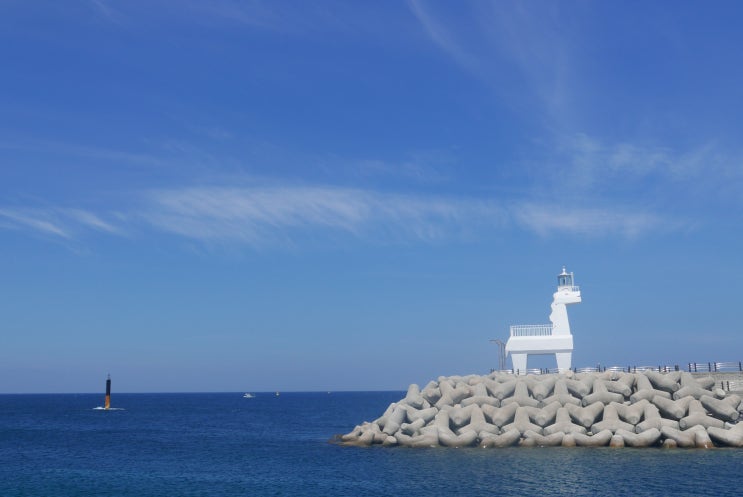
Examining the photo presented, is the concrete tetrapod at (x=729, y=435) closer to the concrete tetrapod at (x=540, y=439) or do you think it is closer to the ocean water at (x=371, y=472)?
the ocean water at (x=371, y=472)

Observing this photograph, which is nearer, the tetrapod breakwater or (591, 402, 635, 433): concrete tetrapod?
the tetrapod breakwater

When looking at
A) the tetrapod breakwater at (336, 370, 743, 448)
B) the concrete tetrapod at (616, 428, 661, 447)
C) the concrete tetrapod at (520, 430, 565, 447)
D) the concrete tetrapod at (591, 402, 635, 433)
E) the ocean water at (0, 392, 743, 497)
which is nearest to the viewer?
the ocean water at (0, 392, 743, 497)

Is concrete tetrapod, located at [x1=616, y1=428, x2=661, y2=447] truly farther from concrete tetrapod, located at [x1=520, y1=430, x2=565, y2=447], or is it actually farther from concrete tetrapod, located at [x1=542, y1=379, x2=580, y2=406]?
concrete tetrapod, located at [x1=542, y1=379, x2=580, y2=406]

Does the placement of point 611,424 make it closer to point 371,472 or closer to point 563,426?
point 563,426

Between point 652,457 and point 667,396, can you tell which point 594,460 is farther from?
point 667,396

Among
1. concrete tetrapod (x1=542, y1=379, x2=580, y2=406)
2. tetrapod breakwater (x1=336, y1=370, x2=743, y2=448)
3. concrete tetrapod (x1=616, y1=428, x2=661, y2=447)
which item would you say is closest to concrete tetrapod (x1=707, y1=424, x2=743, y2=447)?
tetrapod breakwater (x1=336, y1=370, x2=743, y2=448)

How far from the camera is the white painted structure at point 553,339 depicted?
42531 mm

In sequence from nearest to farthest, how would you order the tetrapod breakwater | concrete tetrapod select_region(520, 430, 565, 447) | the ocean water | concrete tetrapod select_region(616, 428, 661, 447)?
the ocean water → concrete tetrapod select_region(616, 428, 661, 447) → the tetrapod breakwater → concrete tetrapod select_region(520, 430, 565, 447)

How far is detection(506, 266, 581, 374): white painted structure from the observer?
42.5m

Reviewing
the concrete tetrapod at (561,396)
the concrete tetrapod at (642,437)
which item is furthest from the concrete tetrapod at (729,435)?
the concrete tetrapod at (561,396)

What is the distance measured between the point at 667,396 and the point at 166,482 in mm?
24226

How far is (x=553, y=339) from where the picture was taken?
42562 millimetres

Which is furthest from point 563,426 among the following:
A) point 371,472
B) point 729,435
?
point 371,472

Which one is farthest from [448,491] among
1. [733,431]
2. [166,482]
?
[733,431]
